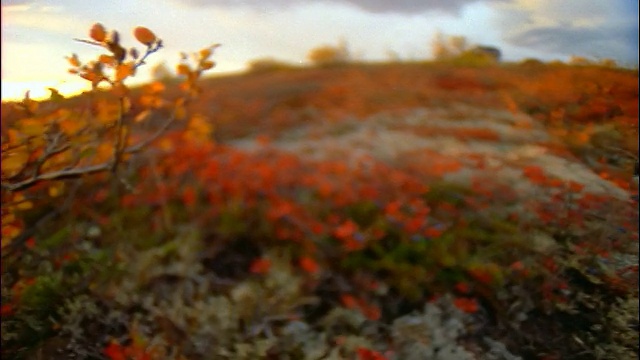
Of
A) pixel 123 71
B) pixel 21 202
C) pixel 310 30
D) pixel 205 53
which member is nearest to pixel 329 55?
pixel 310 30

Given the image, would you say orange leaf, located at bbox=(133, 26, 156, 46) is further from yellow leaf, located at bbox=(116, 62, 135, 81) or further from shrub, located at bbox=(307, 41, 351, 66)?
shrub, located at bbox=(307, 41, 351, 66)

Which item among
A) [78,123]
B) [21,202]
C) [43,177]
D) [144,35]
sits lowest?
[21,202]

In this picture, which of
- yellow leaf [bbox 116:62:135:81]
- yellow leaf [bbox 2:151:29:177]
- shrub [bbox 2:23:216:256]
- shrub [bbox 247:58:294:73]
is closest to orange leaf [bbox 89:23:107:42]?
shrub [bbox 2:23:216:256]

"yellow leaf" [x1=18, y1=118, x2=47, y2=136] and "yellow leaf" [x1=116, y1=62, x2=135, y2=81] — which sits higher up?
"yellow leaf" [x1=116, y1=62, x2=135, y2=81]

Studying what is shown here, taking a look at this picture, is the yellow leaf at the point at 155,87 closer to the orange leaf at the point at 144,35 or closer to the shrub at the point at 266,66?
the shrub at the point at 266,66

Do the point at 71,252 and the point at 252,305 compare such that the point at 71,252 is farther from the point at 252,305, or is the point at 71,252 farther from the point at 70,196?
the point at 252,305

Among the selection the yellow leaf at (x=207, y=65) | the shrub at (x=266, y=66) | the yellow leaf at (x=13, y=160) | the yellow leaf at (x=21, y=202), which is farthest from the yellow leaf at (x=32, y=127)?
the shrub at (x=266, y=66)

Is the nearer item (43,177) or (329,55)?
(43,177)

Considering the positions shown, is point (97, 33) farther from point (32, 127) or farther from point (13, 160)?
point (13, 160)
